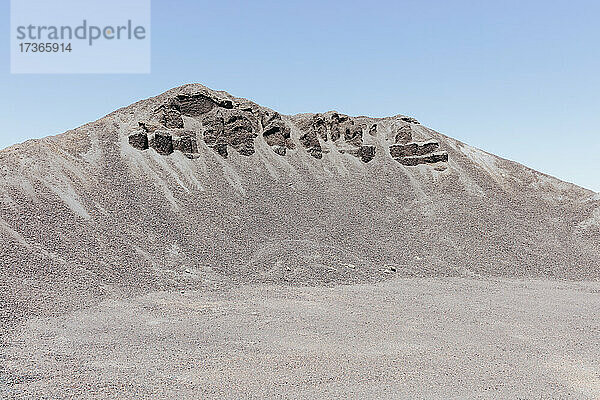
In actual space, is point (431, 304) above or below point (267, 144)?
below

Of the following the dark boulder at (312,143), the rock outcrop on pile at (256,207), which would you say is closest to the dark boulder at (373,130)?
the rock outcrop on pile at (256,207)

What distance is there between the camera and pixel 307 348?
14.9 m

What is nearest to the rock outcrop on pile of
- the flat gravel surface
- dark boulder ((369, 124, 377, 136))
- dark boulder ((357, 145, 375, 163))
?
dark boulder ((357, 145, 375, 163))

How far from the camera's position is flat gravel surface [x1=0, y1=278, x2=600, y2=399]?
1184 centimetres

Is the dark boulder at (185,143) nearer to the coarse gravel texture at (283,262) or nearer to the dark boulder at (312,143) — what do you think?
the coarse gravel texture at (283,262)

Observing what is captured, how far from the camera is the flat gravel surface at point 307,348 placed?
→ 38.9ft

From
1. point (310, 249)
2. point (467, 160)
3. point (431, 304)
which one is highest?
point (467, 160)

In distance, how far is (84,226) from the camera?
2461 centimetres

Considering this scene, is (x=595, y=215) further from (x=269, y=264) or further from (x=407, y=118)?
(x=269, y=264)

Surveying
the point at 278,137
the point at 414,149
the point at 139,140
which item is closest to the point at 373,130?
the point at 414,149

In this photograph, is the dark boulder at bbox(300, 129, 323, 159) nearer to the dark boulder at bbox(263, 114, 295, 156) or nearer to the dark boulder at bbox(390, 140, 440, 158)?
the dark boulder at bbox(263, 114, 295, 156)

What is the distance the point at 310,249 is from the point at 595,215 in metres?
25.6

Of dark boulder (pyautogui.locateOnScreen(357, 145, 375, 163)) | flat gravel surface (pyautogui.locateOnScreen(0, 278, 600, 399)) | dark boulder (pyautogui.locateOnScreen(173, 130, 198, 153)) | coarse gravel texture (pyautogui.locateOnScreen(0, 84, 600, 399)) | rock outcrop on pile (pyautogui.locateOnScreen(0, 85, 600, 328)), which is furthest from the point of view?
dark boulder (pyautogui.locateOnScreen(357, 145, 375, 163))

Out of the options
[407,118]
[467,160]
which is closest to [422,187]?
[467,160]
